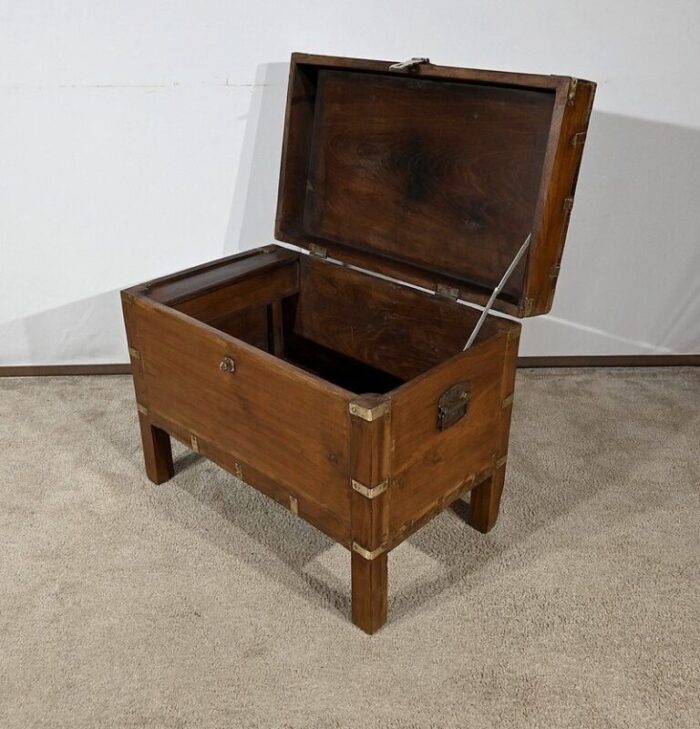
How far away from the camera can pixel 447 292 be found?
1.71 m

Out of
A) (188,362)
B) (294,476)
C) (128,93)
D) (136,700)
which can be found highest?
(128,93)

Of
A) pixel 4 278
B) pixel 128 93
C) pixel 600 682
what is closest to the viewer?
pixel 600 682

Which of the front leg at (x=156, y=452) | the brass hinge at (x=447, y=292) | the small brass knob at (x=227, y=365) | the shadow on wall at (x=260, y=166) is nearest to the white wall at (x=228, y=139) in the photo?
the shadow on wall at (x=260, y=166)

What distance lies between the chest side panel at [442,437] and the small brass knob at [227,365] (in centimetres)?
36

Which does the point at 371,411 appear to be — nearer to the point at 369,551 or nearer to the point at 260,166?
the point at 369,551

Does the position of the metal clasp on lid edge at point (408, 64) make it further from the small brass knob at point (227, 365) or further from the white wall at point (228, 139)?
the small brass knob at point (227, 365)

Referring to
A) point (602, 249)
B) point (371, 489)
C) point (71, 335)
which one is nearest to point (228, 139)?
point (71, 335)

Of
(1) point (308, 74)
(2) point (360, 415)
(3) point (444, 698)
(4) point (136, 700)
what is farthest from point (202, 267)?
(3) point (444, 698)

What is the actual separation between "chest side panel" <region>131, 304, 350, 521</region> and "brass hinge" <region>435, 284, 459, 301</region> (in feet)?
1.39

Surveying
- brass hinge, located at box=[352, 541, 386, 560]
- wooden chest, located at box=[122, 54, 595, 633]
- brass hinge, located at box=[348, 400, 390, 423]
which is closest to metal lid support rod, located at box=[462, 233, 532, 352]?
wooden chest, located at box=[122, 54, 595, 633]

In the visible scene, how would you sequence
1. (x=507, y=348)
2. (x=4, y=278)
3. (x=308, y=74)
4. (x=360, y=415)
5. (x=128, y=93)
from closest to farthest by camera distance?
(x=360, y=415)
(x=507, y=348)
(x=308, y=74)
(x=128, y=93)
(x=4, y=278)

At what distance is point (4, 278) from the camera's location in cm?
235

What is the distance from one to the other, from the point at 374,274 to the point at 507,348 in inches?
19.3

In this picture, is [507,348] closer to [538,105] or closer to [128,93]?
[538,105]
